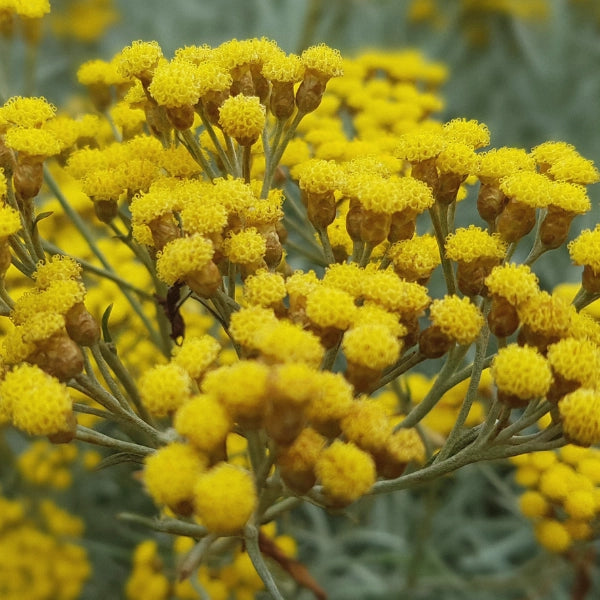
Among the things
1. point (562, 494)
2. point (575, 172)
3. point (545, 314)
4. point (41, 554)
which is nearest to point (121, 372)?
point (545, 314)

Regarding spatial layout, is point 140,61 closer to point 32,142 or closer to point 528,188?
point 32,142

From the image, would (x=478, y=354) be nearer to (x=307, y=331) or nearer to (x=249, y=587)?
(x=307, y=331)

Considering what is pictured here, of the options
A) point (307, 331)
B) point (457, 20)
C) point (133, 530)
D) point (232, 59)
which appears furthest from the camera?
point (457, 20)

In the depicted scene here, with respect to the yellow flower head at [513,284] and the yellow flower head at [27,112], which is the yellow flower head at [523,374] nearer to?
the yellow flower head at [513,284]

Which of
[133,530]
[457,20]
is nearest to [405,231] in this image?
[133,530]

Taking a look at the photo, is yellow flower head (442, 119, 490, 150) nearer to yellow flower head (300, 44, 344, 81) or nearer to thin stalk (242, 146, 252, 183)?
yellow flower head (300, 44, 344, 81)

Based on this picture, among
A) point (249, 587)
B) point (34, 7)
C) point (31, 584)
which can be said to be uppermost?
point (34, 7)

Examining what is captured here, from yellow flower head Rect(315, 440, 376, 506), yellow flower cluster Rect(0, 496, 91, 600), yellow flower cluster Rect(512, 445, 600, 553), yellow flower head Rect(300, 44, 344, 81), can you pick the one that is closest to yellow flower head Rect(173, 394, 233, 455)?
yellow flower head Rect(315, 440, 376, 506)
